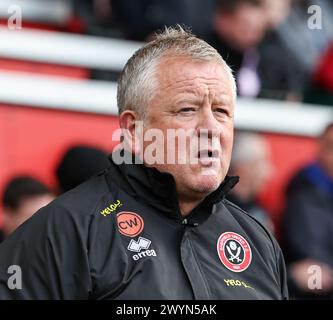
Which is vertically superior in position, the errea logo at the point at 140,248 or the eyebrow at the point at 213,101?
the eyebrow at the point at 213,101

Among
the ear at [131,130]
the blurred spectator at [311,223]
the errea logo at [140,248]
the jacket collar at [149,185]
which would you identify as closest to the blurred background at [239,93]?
the blurred spectator at [311,223]

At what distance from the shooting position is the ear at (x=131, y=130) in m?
3.08

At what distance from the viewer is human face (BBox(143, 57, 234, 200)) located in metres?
2.98

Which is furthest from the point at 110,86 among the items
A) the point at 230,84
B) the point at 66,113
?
the point at 230,84

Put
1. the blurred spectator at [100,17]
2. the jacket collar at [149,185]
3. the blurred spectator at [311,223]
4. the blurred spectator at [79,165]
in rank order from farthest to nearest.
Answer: the blurred spectator at [100,17] < the blurred spectator at [311,223] < the blurred spectator at [79,165] < the jacket collar at [149,185]

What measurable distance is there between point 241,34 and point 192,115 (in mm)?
4237

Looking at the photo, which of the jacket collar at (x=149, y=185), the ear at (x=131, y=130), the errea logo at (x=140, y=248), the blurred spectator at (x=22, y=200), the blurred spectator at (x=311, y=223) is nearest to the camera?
the errea logo at (x=140, y=248)

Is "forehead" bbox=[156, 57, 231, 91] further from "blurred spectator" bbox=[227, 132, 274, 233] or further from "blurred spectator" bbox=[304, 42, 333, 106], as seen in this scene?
"blurred spectator" bbox=[304, 42, 333, 106]

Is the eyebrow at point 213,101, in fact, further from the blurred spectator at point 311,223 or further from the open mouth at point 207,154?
the blurred spectator at point 311,223

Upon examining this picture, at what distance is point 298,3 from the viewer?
770 cm

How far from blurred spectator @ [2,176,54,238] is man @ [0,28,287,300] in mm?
2274

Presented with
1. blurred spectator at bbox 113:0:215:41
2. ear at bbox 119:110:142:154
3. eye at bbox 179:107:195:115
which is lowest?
ear at bbox 119:110:142:154

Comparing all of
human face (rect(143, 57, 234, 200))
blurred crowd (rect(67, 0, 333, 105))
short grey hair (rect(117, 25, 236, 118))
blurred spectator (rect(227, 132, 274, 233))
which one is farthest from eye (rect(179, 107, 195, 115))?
blurred crowd (rect(67, 0, 333, 105))
